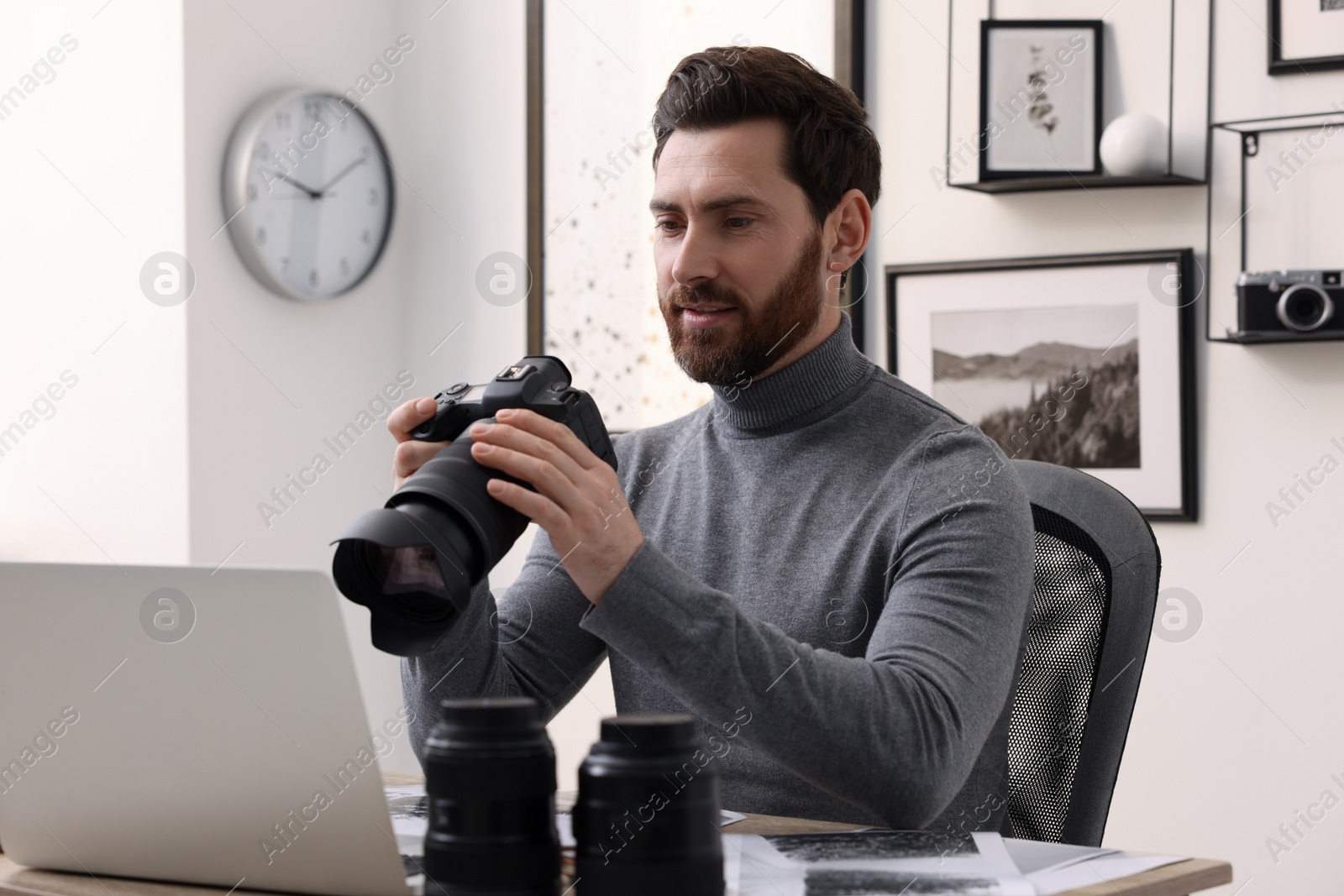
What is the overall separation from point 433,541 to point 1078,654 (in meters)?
0.71

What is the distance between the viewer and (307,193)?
2.73 metres

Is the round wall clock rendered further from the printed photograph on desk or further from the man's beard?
the printed photograph on desk

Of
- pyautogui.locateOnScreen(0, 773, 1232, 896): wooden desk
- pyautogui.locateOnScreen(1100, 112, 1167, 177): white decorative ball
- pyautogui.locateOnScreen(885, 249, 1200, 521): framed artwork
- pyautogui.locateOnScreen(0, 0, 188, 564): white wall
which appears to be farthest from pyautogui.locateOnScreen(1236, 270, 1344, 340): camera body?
pyautogui.locateOnScreen(0, 0, 188, 564): white wall

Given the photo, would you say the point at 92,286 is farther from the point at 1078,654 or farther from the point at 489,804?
the point at 489,804

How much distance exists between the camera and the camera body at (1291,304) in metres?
1.97

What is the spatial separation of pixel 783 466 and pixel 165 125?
64.8 inches

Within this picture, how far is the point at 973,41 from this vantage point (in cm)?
232

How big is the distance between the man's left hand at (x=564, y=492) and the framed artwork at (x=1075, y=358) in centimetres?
125

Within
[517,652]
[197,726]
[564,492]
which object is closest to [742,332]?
[517,652]

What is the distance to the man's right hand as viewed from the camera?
1.08 m

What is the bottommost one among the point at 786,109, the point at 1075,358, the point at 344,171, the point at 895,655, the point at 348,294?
the point at 895,655

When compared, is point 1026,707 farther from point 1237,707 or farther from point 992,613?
point 1237,707

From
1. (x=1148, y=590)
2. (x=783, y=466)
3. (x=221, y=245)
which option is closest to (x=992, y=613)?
(x=1148, y=590)

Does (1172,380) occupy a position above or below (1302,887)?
above
